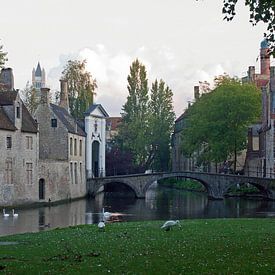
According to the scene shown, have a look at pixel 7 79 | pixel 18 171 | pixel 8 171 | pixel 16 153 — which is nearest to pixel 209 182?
pixel 18 171

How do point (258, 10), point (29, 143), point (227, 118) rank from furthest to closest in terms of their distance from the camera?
point (227, 118) < point (29, 143) < point (258, 10)

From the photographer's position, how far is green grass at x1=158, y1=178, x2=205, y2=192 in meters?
76.2

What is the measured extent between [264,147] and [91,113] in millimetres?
18962

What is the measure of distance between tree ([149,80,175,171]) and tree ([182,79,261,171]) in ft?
71.6

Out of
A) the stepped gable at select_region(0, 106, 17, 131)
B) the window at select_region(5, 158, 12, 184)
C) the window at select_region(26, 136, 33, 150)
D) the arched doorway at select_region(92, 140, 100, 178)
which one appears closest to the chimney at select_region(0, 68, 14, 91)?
the window at select_region(26, 136, 33, 150)

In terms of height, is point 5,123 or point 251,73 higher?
point 251,73

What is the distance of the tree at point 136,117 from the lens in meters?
78.1

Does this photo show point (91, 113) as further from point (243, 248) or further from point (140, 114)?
point (243, 248)

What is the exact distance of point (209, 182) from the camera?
58.6 meters

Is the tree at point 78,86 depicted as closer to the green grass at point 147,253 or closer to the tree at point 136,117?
the tree at point 136,117

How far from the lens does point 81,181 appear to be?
60.5m

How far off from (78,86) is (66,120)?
14036 millimetres

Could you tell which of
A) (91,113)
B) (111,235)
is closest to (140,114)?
(91,113)

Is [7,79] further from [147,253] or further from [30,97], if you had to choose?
[147,253]
